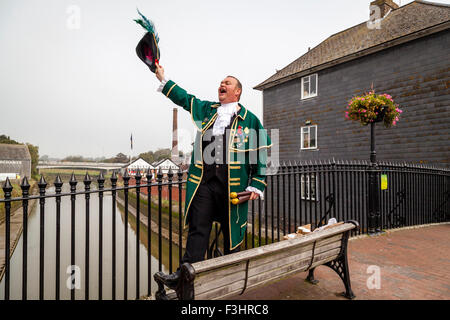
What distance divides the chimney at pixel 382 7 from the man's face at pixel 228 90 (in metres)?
15.4

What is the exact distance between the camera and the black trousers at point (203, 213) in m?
2.37

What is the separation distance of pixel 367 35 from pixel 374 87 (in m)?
3.18

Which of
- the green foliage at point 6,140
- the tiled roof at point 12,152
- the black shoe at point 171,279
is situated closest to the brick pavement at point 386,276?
the black shoe at point 171,279

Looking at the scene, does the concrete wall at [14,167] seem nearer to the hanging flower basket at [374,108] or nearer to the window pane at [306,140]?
the window pane at [306,140]

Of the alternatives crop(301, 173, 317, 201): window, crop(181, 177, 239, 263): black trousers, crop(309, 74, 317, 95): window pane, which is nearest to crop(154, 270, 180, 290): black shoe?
crop(181, 177, 239, 263): black trousers

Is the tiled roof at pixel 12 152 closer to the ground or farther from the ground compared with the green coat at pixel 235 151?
farther from the ground

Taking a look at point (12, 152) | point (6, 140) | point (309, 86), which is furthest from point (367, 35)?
point (6, 140)

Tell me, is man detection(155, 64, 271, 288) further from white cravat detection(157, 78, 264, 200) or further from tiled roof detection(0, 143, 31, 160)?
tiled roof detection(0, 143, 31, 160)

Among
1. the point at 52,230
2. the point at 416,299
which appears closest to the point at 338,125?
the point at 416,299

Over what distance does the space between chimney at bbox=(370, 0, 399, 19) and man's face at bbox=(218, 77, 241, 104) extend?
15445mm

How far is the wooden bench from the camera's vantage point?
1.69 metres

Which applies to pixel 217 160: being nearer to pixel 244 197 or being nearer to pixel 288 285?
pixel 244 197

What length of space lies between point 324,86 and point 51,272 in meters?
18.9

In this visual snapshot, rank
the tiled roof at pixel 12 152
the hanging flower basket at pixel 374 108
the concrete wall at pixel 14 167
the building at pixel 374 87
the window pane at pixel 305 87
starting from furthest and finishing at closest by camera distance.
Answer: the tiled roof at pixel 12 152 < the concrete wall at pixel 14 167 < the window pane at pixel 305 87 < the building at pixel 374 87 < the hanging flower basket at pixel 374 108
